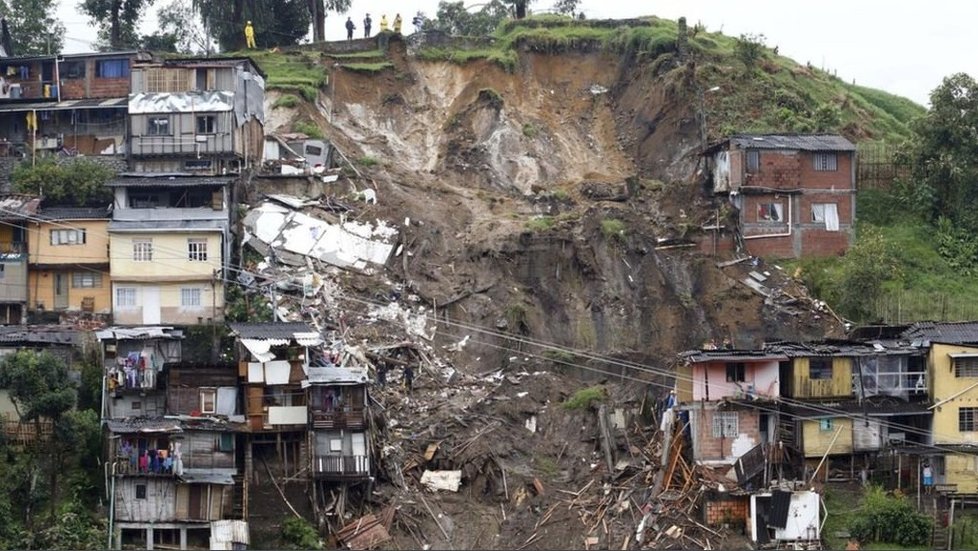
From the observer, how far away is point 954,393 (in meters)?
65.0

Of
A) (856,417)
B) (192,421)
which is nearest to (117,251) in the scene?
(192,421)

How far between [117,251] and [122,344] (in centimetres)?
521

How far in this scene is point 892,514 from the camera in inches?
2388

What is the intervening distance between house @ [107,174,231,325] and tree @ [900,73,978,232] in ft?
93.7

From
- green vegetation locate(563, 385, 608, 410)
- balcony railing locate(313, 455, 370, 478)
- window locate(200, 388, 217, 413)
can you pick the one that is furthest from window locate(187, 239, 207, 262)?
green vegetation locate(563, 385, 608, 410)

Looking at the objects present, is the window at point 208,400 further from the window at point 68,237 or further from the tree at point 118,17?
the tree at point 118,17

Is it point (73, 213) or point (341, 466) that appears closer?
point (341, 466)

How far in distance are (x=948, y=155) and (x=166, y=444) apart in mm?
34148

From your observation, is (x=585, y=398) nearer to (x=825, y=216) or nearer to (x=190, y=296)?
(x=190, y=296)

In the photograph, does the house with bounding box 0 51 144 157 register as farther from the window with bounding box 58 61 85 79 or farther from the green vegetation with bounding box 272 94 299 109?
the green vegetation with bounding box 272 94 299 109

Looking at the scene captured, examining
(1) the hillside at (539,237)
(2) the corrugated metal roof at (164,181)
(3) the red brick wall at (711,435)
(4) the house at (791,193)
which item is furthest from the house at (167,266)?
(4) the house at (791,193)

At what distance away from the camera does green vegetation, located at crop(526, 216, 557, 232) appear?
75062mm

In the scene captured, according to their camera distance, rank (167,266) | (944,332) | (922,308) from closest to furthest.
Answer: (944,332)
(167,266)
(922,308)

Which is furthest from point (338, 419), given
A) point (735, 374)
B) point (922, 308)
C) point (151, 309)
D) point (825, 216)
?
point (825, 216)
